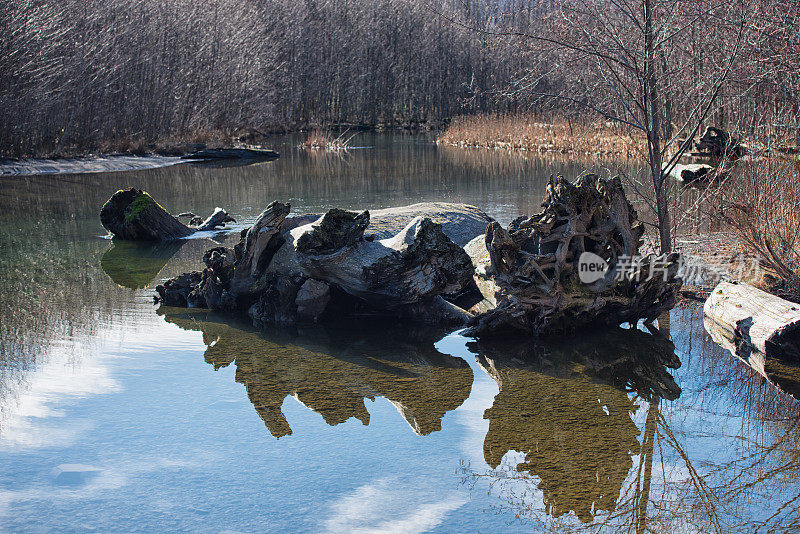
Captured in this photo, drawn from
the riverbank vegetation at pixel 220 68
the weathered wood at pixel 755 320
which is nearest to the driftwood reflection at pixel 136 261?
the riverbank vegetation at pixel 220 68

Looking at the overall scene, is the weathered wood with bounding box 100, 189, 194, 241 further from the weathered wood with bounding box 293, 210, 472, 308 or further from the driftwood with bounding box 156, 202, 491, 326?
the weathered wood with bounding box 293, 210, 472, 308

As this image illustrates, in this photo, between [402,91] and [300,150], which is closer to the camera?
[300,150]

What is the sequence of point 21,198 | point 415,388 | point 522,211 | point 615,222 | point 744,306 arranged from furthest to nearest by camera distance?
point 21,198
point 522,211
point 615,222
point 744,306
point 415,388

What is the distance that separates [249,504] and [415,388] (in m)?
1.70

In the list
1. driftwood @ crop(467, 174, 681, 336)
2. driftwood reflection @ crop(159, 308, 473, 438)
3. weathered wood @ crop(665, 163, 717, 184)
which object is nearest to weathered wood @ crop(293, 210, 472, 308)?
driftwood reflection @ crop(159, 308, 473, 438)

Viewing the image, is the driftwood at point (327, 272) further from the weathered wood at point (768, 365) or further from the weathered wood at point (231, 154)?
the weathered wood at point (231, 154)

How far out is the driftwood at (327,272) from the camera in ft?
20.7

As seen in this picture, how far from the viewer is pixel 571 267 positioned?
6062 millimetres

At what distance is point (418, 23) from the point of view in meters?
48.5

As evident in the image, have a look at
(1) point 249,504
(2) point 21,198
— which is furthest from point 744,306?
(2) point 21,198

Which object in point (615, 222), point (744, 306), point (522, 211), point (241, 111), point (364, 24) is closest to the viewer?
point (744, 306)

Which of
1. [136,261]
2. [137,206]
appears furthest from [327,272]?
[137,206]

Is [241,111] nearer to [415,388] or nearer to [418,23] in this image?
[418,23]

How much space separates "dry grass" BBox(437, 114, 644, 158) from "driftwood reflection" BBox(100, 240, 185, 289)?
518 inches
